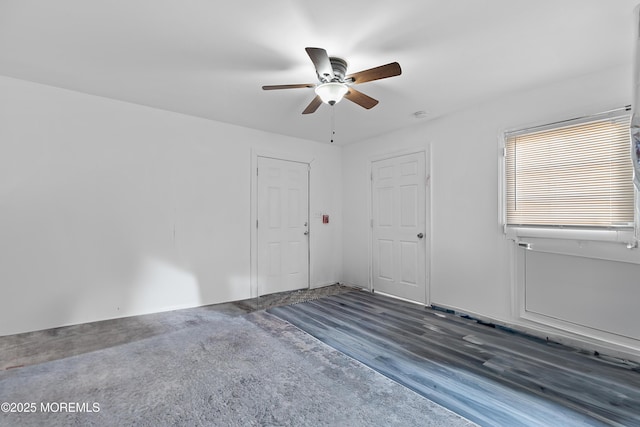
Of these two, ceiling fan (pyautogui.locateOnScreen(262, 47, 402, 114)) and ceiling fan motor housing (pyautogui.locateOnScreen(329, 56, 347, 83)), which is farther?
ceiling fan motor housing (pyautogui.locateOnScreen(329, 56, 347, 83))

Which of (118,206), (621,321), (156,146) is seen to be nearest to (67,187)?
(118,206)

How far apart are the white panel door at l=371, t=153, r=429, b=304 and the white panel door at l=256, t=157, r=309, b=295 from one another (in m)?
1.15

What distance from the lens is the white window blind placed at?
103 inches

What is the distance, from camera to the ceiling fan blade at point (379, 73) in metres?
2.12

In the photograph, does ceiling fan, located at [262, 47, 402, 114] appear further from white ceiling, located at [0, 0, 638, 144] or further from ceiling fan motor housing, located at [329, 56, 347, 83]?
white ceiling, located at [0, 0, 638, 144]

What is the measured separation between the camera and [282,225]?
4.81 meters

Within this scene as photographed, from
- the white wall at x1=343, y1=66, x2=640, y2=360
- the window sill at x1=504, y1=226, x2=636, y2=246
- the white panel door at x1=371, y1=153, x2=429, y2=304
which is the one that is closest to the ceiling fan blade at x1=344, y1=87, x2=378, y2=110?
the white wall at x1=343, y1=66, x2=640, y2=360

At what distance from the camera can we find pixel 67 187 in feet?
10.6

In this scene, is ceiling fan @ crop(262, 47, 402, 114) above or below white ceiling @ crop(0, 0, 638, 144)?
below

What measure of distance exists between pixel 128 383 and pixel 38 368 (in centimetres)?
83

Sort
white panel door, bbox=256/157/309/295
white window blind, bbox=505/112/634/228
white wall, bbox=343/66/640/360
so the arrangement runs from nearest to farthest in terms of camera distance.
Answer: white window blind, bbox=505/112/634/228 → white wall, bbox=343/66/640/360 → white panel door, bbox=256/157/309/295

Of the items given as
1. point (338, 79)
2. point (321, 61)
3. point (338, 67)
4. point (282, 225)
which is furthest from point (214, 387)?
point (282, 225)

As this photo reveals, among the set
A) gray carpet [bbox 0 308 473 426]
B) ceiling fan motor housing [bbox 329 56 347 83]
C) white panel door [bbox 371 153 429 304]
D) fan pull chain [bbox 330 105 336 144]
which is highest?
fan pull chain [bbox 330 105 336 144]

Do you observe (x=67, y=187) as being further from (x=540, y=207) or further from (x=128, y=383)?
(x=540, y=207)
